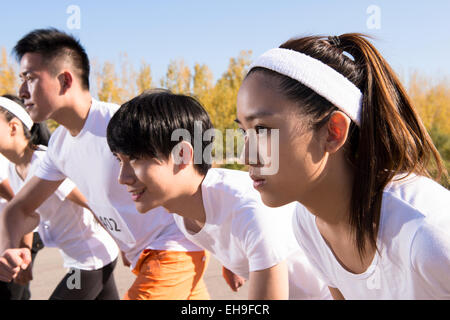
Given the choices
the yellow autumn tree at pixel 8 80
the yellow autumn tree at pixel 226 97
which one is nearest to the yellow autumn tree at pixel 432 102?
the yellow autumn tree at pixel 226 97

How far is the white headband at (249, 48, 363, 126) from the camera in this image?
1.42 meters

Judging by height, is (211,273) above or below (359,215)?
below

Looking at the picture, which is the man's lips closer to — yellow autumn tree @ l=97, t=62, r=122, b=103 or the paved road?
the paved road

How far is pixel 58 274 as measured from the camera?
5.12m

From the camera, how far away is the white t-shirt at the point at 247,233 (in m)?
1.79

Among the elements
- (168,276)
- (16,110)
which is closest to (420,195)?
(168,276)

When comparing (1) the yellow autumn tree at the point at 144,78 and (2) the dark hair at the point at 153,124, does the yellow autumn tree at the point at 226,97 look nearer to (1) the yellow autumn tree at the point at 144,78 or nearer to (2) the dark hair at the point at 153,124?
(1) the yellow autumn tree at the point at 144,78

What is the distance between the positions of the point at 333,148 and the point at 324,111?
0.37 feet

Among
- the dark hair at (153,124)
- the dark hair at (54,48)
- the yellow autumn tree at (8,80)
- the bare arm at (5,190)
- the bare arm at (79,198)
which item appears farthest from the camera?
the yellow autumn tree at (8,80)

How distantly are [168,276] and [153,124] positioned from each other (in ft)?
2.69

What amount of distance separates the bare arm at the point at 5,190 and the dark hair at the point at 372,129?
8.41 feet
